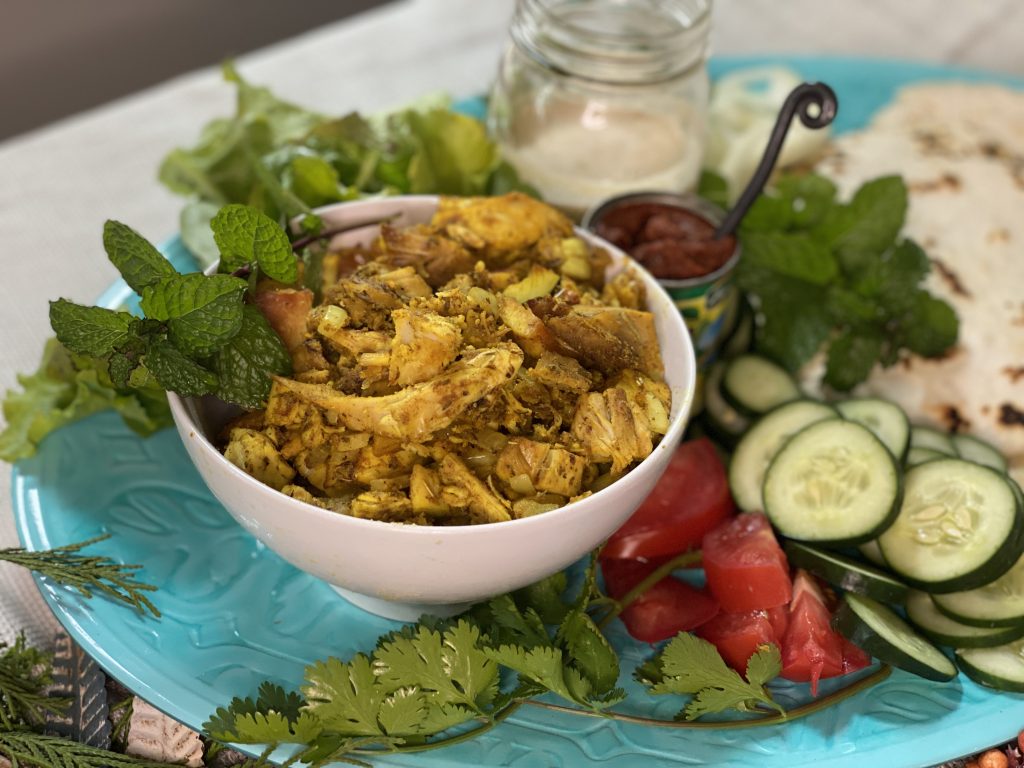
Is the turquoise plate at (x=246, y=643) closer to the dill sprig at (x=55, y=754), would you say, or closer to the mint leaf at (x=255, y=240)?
the dill sprig at (x=55, y=754)

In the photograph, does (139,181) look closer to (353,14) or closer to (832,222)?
(832,222)

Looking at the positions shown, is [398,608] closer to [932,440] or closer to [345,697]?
[345,697]

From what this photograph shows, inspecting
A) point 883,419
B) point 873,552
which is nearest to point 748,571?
point 873,552

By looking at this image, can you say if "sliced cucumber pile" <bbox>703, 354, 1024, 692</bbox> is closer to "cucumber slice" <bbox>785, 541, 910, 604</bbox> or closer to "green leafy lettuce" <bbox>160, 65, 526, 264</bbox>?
"cucumber slice" <bbox>785, 541, 910, 604</bbox>

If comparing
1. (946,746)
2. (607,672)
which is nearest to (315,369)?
(607,672)

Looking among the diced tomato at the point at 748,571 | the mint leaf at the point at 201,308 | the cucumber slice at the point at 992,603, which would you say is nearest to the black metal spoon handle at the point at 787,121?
the diced tomato at the point at 748,571
